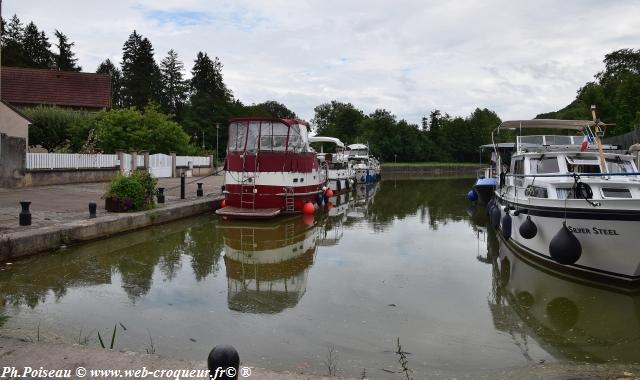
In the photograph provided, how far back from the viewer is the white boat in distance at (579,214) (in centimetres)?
829

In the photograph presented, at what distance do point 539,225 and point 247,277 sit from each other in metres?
5.64

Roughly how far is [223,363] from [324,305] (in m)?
4.74

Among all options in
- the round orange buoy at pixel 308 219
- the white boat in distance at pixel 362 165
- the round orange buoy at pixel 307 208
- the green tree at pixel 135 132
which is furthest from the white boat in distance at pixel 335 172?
the green tree at pixel 135 132

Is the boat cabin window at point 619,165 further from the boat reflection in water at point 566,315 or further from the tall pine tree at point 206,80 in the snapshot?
the tall pine tree at point 206,80

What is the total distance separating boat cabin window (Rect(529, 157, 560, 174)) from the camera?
38.2 ft

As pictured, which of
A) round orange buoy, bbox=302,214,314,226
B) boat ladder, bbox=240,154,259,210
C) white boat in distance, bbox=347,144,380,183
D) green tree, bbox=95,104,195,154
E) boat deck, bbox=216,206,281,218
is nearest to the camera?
boat deck, bbox=216,206,281,218

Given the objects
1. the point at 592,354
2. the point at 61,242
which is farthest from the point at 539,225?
the point at 61,242

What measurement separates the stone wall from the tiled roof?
26.1 m

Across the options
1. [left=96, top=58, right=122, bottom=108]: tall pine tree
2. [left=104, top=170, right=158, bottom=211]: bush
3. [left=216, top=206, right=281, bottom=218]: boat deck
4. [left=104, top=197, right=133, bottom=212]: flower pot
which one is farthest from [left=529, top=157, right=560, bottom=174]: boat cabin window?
[left=96, top=58, right=122, bottom=108]: tall pine tree

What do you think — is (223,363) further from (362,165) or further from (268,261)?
(362,165)

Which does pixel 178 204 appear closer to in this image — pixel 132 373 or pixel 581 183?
pixel 581 183

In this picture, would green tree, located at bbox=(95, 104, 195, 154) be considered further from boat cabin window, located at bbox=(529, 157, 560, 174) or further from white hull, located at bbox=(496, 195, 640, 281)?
white hull, located at bbox=(496, 195, 640, 281)

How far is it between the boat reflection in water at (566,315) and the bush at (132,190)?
30.3 ft

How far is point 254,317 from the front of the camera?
6797mm
